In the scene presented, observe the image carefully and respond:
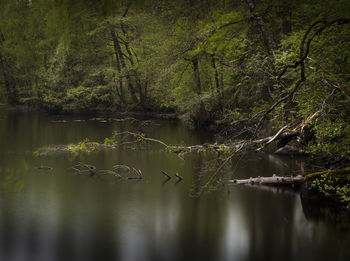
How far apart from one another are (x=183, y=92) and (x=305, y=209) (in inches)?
597

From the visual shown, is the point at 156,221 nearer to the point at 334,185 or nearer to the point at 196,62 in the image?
the point at 334,185

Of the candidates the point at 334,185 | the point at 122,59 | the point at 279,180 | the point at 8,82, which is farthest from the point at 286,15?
the point at 8,82

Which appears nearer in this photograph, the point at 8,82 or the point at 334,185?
the point at 334,185

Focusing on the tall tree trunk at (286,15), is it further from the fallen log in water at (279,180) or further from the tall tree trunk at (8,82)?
the tall tree trunk at (8,82)

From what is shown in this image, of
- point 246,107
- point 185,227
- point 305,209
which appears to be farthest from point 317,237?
point 246,107

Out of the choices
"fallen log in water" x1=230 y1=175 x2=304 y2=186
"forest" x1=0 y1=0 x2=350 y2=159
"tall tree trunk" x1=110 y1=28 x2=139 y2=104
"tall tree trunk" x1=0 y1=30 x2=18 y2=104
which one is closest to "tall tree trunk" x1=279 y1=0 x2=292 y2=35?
"forest" x1=0 y1=0 x2=350 y2=159

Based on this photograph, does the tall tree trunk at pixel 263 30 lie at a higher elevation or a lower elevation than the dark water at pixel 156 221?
higher

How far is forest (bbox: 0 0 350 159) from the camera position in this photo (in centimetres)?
999

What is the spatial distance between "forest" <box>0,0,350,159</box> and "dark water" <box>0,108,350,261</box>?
75.8 inches

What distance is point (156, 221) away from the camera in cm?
996

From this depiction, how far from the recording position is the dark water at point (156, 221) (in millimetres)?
8312

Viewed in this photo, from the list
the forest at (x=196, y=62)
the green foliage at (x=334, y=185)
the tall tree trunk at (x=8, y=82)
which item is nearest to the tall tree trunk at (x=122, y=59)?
the forest at (x=196, y=62)

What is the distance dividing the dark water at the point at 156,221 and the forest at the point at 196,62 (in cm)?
192

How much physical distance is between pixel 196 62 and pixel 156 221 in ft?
46.4
